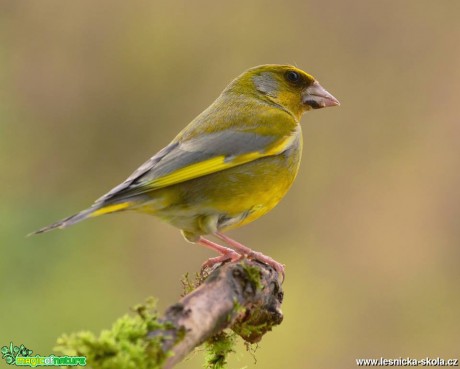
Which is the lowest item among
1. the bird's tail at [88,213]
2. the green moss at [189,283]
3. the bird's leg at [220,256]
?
the green moss at [189,283]

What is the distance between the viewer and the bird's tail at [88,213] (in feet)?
10.5

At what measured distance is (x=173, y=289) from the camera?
283 inches

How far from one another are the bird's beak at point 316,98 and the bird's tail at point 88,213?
173cm

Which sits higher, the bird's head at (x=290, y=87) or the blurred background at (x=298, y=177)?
the blurred background at (x=298, y=177)

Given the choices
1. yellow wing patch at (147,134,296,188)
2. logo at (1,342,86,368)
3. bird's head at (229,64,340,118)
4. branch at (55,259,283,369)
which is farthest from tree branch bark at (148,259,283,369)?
bird's head at (229,64,340,118)

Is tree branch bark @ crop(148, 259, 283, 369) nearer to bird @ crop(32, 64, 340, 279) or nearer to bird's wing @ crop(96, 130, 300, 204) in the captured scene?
bird @ crop(32, 64, 340, 279)

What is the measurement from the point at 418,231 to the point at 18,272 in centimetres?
407

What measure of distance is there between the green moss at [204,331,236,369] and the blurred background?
3239 millimetres

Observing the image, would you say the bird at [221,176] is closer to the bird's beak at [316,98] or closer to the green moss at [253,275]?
the bird's beak at [316,98]

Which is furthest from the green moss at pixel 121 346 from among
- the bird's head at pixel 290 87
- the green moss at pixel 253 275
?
the bird's head at pixel 290 87

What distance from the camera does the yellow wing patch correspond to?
3.90 metres

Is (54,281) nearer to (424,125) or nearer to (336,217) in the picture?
(336,217)

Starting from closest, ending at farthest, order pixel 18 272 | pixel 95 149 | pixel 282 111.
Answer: pixel 282 111 → pixel 18 272 → pixel 95 149

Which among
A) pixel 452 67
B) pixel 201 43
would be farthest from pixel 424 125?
pixel 201 43
